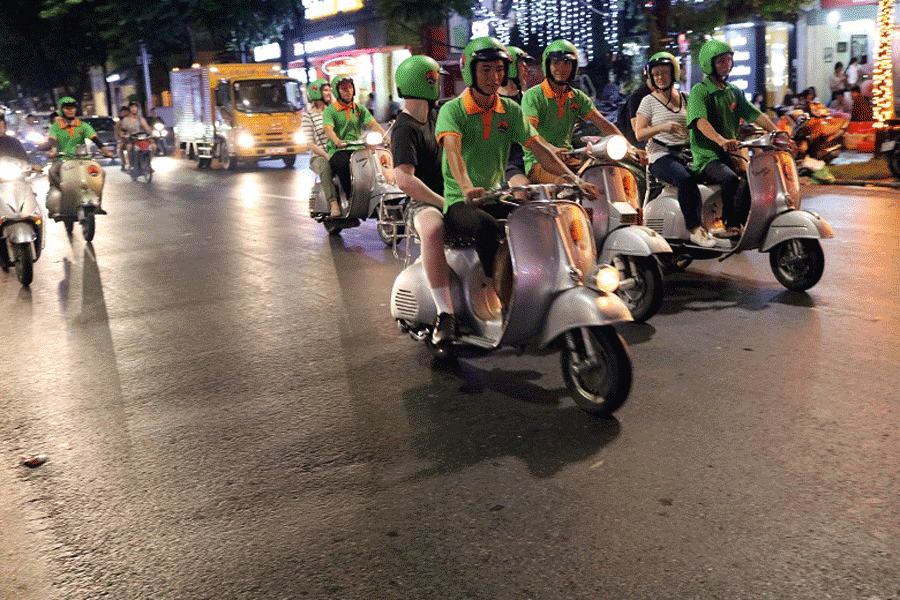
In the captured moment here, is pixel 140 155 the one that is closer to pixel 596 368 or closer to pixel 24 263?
pixel 24 263

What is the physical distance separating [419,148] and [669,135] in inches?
122

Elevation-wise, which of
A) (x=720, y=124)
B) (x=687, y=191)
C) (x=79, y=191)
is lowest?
(x=79, y=191)

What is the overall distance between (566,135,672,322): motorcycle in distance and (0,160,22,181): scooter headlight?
18.6 feet

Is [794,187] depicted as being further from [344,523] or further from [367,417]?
[344,523]

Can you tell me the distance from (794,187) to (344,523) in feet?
16.9

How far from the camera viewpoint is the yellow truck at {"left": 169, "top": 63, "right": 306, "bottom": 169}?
2784cm

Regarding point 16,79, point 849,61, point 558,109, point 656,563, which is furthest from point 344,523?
point 16,79

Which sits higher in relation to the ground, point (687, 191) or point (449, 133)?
point (449, 133)

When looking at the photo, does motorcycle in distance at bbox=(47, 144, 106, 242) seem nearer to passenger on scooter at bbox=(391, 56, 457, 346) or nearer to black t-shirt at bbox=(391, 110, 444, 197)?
black t-shirt at bbox=(391, 110, 444, 197)

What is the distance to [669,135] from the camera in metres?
8.38

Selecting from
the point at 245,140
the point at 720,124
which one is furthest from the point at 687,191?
the point at 245,140

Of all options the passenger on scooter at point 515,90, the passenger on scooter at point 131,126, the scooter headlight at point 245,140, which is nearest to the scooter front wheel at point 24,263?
the passenger on scooter at point 515,90

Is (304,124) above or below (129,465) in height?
above

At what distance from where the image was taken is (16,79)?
62.5m
